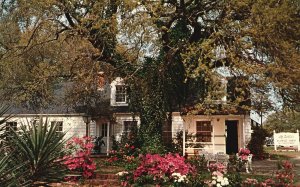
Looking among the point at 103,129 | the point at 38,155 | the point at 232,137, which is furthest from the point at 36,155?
the point at 103,129

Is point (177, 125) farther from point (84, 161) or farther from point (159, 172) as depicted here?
point (159, 172)

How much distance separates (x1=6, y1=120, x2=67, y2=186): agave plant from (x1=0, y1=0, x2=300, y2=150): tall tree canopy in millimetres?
9731

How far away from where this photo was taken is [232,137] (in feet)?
99.9

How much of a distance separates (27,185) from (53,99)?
87.4 feet

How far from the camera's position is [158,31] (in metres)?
17.5

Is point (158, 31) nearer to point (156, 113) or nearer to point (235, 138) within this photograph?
point (156, 113)

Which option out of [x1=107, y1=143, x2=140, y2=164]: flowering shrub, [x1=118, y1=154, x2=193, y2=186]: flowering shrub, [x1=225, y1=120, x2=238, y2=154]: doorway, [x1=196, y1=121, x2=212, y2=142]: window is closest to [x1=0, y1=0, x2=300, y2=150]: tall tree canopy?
[x1=107, y1=143, x2=140, y2=164]: flowering shrub

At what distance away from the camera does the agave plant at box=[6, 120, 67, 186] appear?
525 cm

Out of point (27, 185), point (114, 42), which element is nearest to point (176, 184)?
point (27, 185)

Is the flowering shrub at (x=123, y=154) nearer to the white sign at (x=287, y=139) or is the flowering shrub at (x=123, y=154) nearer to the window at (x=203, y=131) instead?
the window at (x=203, y=131)

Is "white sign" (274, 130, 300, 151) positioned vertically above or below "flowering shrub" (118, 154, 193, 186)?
above

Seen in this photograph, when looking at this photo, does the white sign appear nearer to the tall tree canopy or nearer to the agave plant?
the tall tree canopy

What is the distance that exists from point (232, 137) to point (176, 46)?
13573 millimetres

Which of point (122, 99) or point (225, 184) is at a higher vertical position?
point (122, 99)
